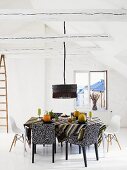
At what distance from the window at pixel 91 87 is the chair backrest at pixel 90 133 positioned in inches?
181

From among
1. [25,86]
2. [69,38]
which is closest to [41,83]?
[25,86]

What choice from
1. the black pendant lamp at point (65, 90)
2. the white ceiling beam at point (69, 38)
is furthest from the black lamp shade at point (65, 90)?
the white ceiling beam at point (69, 38)

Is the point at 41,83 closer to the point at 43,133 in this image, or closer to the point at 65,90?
the point at 65,90

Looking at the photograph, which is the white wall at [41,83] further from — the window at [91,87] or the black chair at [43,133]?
the black chair at [43,133]

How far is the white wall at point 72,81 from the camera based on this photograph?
10836 millimetres

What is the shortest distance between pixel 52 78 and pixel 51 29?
1757mm

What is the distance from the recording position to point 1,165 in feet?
19.8

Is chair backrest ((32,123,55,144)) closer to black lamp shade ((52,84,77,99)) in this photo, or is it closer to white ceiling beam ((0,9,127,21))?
black lamp shade ((52,84,77,99))

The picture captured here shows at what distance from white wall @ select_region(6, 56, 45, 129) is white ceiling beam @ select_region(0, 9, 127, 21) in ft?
20.2

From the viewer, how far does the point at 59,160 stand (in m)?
6.47

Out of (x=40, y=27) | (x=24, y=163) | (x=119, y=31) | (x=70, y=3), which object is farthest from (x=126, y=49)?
(x=40, y=27)

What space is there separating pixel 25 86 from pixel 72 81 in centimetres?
170

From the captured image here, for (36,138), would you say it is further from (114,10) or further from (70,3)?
(114,10)

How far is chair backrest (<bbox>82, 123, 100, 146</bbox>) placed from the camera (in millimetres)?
6098
